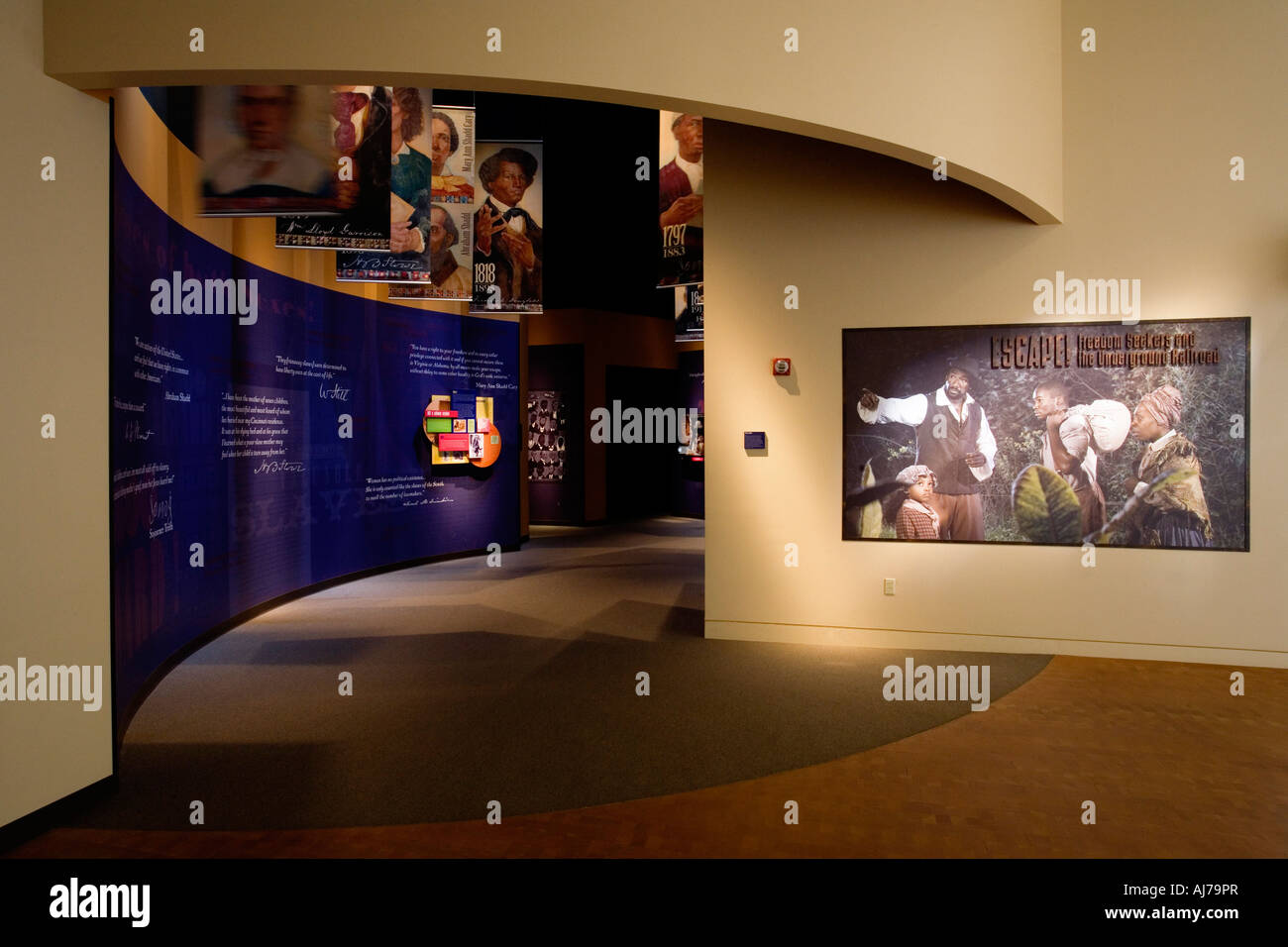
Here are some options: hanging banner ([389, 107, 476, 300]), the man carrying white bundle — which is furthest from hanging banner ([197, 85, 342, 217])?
the man carrying white bundle

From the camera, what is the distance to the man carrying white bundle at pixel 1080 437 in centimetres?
646

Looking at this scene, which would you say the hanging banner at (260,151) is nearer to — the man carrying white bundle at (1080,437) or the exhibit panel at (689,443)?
the man carrying white bundle at (1080,437)

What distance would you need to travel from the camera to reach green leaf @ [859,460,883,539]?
6852 millimetres

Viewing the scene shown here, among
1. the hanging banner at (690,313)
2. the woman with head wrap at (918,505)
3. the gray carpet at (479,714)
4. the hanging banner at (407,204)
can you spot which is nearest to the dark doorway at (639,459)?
the hanging banner at (690,313)

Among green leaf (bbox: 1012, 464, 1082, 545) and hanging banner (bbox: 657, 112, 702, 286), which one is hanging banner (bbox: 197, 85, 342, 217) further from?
green leaf (bbox: 1012, 464, 1082, 545)

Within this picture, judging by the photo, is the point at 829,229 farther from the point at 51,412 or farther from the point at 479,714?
the point at 51,412

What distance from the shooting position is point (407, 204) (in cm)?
813

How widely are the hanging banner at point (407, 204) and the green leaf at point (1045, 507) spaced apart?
5437 millimetres

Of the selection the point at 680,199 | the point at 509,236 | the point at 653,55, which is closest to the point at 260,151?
the point at 653,55
